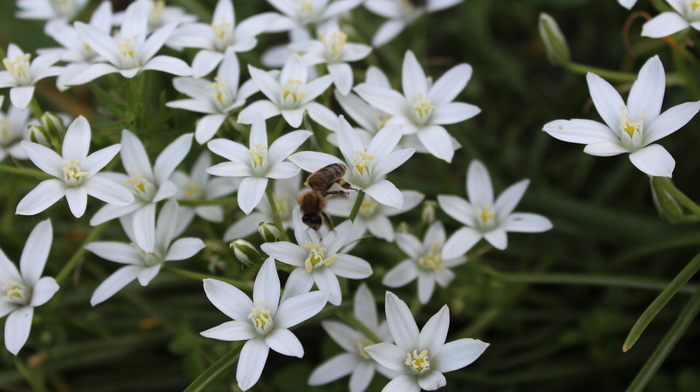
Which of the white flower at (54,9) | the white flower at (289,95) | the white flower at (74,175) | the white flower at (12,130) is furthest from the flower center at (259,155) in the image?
the white flower at (54,9)

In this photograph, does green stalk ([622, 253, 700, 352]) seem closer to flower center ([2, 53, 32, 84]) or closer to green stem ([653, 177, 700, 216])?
green stem ([653, 177, 700, 216])

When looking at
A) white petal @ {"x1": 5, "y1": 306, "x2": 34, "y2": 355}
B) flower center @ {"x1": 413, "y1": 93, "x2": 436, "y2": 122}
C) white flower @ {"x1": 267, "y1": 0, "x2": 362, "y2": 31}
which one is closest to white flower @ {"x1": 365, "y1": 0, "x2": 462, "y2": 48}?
white flower @ {"x1": 267, "y1": 0, "x2": 362, "y2": 31}

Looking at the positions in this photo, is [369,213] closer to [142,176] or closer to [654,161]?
[142,176]

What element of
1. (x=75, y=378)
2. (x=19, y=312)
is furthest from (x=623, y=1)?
(x=75, y=378)

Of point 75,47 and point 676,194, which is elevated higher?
point 676,194

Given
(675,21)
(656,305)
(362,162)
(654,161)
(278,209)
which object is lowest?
(278,209)

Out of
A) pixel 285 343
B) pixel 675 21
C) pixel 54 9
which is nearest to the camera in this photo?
pixel 285 343

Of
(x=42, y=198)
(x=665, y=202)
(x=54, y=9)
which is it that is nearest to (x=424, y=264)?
(x=665, y=202)
